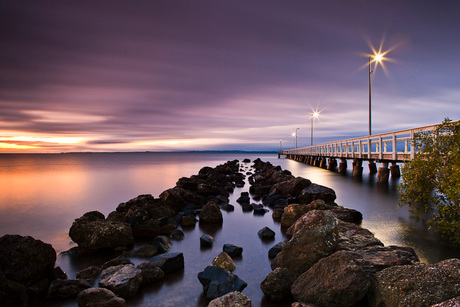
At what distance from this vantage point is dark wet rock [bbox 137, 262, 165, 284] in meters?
4.90

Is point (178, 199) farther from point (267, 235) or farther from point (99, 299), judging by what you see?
point (99, 299)

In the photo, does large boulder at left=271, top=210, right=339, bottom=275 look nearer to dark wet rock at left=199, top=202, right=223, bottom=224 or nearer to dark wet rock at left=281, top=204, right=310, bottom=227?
dark wet rock at left=281, top=204, right=310, bottom=227

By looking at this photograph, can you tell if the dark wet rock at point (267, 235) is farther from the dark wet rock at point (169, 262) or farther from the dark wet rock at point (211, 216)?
the dark wet rock at point (169, 262)

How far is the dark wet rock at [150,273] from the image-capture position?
4.90 meters

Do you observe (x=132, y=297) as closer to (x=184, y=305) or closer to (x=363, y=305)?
(x=184, y=305)

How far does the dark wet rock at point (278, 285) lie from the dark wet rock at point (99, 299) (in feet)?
6.95

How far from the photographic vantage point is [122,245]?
277 inches

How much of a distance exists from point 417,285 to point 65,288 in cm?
499

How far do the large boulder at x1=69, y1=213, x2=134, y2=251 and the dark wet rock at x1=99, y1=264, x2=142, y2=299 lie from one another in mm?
2013

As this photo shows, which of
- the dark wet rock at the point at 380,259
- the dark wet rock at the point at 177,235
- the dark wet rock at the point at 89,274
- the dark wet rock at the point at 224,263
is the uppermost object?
the dark wet rock at the point at 380,259

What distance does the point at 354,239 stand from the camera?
587 cm

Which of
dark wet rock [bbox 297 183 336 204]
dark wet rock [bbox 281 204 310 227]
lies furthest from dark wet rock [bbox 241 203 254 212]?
dark wet rock [bbox 281 204 310 227]

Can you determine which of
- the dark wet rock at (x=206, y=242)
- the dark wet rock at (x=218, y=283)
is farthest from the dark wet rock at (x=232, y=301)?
the dark wet rock at (x=206, y=242)

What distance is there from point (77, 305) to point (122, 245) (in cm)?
269
